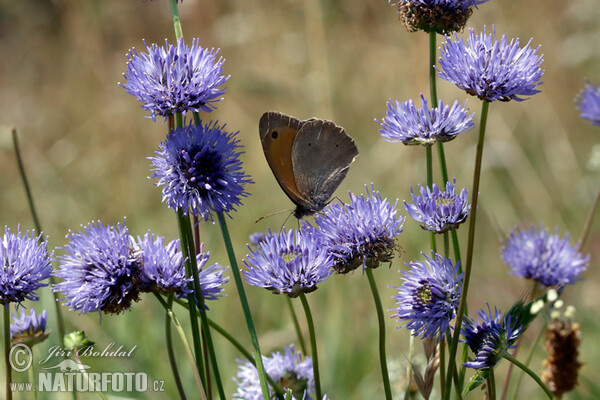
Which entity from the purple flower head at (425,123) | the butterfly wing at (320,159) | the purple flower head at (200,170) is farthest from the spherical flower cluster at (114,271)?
the butterfly wing at (320,159)

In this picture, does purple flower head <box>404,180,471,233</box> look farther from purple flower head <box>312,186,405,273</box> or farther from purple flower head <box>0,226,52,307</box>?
purple flower head <box>0,226,52,307</box>

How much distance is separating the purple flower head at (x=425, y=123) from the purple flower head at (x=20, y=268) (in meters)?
1.06

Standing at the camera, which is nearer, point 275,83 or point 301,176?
point 301,176

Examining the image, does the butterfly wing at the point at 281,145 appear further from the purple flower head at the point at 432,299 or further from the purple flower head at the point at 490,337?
the purple flower head at the point at 490,337

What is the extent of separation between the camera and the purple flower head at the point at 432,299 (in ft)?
5.74

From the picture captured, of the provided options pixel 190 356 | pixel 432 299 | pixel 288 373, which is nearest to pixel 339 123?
pixel 288 373

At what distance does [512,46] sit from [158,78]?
999 mm

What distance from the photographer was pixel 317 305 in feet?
17.7

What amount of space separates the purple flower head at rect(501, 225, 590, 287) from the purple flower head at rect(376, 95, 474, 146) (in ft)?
2.36

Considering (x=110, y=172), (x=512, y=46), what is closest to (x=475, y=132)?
(x=110, y=172)

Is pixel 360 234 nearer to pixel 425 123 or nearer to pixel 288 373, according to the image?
pixel 425 123

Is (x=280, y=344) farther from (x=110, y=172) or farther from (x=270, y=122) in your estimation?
(x=110, y=172)

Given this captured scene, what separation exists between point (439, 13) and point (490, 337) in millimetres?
975

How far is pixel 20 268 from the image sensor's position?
71.5 inches
